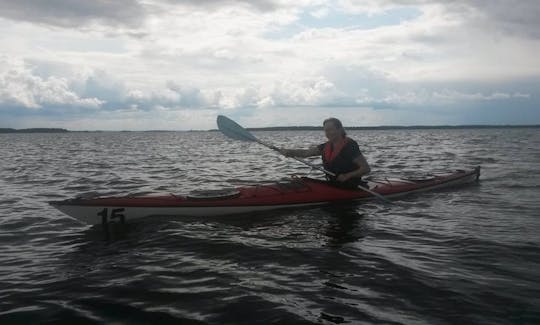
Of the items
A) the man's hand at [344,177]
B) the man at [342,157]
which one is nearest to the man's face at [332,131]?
the man at [342,157]

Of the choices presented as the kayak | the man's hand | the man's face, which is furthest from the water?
the man's face

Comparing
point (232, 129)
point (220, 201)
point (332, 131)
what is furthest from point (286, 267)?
point (232, 129)

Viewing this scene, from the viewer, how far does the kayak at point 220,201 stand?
671cm

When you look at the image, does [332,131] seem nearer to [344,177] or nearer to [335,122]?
[335,122]

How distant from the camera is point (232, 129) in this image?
1010cm

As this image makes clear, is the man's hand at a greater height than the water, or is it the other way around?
the man's hand

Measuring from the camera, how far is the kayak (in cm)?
671

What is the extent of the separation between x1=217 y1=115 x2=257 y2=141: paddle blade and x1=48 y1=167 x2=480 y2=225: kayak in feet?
6.23

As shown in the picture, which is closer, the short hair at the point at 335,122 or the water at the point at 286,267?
the water at the point at 286,267

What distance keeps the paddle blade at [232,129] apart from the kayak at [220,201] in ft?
6.23

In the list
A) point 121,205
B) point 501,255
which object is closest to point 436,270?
point 501,255

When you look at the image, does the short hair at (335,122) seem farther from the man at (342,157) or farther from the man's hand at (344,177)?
the man's hand at (344,177)

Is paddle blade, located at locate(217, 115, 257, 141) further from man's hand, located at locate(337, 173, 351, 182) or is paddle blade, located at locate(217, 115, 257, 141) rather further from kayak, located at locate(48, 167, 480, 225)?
man's hand, located at locate(337, 173, 351, 182)

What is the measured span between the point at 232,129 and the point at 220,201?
3025 millimetres
